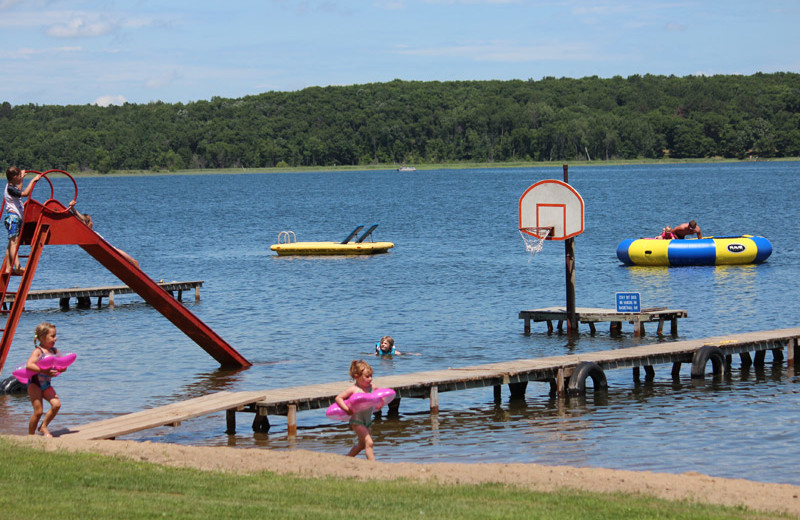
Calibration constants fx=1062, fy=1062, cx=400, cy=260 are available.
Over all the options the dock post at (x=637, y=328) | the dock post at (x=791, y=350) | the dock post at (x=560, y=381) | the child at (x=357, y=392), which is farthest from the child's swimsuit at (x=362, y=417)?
the dock post at (x=637, y=328)

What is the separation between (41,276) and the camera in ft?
165

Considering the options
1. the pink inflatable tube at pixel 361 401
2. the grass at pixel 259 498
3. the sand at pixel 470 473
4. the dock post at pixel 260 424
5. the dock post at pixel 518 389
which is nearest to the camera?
the grass at pixel 259 498

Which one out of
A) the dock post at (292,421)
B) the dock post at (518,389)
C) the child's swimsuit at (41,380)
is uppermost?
the child's swimsuit at (41,380)

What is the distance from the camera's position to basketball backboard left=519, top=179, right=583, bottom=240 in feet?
96.9

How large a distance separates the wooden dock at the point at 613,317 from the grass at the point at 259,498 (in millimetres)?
17029

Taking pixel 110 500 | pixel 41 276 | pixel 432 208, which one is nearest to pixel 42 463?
pixel 110 500

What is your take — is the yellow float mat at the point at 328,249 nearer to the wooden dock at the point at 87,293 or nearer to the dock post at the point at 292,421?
the wooden dock at the point at 87,293

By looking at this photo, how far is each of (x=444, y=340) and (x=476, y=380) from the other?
9221 millimetres

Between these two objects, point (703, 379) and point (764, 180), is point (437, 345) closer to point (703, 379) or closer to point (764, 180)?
point (703, 379)

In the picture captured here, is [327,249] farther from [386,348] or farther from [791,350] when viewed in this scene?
[791,350]

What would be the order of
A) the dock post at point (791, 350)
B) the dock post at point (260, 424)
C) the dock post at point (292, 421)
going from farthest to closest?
the dock post at point (791, 350)
the dock post at point (260, 424)
the dock post at point (292, 421)

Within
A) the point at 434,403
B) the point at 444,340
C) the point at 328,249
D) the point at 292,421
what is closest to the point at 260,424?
the point at 292,421

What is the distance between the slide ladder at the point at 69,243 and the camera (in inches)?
725

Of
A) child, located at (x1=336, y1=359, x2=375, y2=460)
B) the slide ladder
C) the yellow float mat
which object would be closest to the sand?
child, located at (x1=336, y1=359, x2=375, y2=460)
